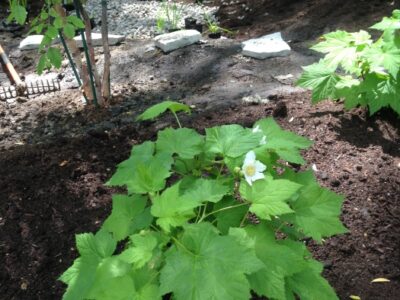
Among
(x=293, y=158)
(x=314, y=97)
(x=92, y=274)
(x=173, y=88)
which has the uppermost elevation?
(x=293, y=158)

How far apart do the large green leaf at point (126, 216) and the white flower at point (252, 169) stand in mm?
342

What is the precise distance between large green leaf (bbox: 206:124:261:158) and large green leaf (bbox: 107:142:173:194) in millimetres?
163

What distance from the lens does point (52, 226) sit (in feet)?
7.55

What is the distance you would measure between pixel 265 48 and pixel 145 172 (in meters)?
3.49

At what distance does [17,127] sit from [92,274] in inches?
107

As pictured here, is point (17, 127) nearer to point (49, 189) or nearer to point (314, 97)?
point (49, 189)

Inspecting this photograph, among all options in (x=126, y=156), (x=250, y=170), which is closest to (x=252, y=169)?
(x=250, y=170)

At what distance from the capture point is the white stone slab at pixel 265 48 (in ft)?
14.8

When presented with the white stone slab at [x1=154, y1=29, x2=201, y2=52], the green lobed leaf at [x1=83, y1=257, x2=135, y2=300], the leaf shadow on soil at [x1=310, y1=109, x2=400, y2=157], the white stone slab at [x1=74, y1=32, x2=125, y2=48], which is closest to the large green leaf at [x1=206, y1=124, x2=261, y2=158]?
the green lobed leaf at [x1=83, y1=257, x2=135, y2=300]

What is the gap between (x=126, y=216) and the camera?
1.47 meters

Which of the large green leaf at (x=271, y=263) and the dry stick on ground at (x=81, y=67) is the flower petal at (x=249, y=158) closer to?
the large green leaf at (x=271, y=263)

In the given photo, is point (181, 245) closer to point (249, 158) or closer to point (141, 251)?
point (141, 251)

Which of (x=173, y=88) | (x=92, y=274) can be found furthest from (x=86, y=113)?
(x=92, y=274)

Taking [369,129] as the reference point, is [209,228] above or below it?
above
